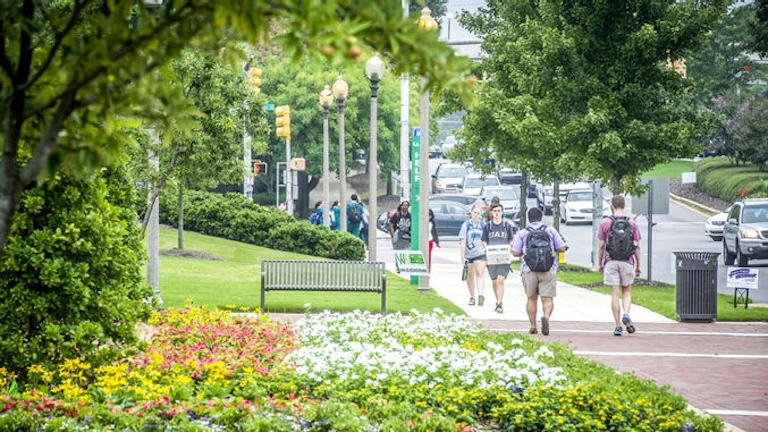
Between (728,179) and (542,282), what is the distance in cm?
4702

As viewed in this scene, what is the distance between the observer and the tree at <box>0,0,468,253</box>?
158 inches

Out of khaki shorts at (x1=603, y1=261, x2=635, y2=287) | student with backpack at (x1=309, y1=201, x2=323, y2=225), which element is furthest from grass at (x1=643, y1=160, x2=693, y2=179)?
khaki shorts at (x1=603, y1=261, x2=635, y2=287)

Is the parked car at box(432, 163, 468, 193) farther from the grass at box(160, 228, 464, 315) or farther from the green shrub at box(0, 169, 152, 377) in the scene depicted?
the green shrub at box(0, 169, 152, 377)

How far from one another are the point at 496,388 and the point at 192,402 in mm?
2291

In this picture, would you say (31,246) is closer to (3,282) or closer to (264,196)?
(3,282)

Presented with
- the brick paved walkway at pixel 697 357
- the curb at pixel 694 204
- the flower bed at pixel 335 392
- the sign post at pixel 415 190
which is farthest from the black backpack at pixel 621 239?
the curb at pixel 694 204

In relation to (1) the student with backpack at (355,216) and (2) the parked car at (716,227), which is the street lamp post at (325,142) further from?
(2) the parked car at (716,227)

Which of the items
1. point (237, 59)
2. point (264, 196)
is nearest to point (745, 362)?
point (237, 59)

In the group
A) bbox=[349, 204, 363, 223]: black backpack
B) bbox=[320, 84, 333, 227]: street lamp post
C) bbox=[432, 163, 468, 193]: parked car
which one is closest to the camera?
bbox=[320, 84, 333, 227]: street lamp post

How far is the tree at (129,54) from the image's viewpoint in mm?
4016

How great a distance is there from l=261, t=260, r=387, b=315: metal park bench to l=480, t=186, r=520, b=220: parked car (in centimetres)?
3436

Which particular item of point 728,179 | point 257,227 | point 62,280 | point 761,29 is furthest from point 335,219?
point 62,280

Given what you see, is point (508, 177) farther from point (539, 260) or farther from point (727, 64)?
point (539, 260)

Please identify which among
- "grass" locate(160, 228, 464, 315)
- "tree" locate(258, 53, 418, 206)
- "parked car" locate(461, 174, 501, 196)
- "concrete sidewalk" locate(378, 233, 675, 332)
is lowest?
"concrete sidewalk" locate(378, 233, 675, 332)
